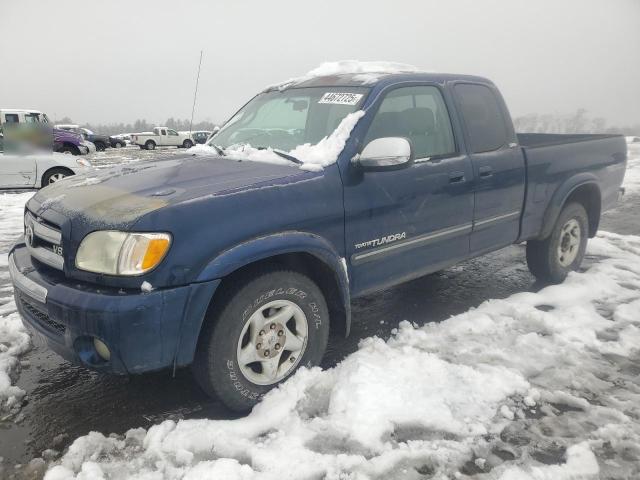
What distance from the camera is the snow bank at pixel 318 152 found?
9.60 feet

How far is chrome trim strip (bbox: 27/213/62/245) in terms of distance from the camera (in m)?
2.52

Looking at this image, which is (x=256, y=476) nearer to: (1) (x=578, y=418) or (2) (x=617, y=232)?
(1) (x=578, y=418)

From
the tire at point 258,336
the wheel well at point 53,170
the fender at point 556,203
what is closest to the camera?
the tire at point 258,336

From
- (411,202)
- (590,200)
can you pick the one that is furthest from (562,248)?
(411,202)

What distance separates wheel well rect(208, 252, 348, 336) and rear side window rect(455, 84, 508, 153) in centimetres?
168

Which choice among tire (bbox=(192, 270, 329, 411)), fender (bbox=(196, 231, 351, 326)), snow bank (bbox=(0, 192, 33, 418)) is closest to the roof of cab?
fender (bbox=(196, 231, 351, 326))

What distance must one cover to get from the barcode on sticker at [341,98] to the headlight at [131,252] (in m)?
1.61

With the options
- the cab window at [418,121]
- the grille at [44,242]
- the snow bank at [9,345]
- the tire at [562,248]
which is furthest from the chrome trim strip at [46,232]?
the tire at [562,248]

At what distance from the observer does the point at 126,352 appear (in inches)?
88.4

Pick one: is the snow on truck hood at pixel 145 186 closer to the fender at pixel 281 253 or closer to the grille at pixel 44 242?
the grille at pixel 44 242

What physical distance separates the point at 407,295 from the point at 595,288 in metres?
1.67

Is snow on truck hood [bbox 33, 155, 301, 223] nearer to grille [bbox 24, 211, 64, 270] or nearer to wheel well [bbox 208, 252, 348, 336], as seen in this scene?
grille [bbox 24, 211, 64, 270]

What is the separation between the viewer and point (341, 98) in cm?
335

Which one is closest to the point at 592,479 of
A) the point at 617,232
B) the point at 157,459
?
the point at 157,459
